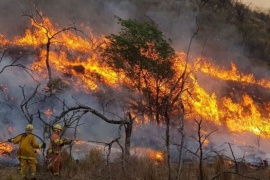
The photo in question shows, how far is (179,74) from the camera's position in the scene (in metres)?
27.2

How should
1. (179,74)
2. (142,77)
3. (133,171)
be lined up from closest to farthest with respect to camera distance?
(133,171) < (142,77) < (179,74)

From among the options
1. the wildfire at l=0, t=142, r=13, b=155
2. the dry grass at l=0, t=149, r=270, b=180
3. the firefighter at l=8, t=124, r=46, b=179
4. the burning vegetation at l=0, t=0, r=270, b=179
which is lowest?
the dry grass at l=0, t=149, r=270, b=180

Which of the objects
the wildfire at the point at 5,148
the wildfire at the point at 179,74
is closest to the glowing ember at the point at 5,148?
the wildfire at the point at 5,148

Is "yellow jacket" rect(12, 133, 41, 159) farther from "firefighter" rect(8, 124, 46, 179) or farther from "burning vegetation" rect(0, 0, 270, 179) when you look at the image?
"burning vegetation" rect(0, 0, 270, 179)

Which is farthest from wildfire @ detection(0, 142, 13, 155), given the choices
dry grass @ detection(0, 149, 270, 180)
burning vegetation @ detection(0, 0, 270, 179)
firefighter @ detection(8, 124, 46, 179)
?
firefighter @ detection(8, 124, 46, 179)

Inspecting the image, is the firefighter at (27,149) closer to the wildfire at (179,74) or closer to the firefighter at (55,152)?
the firefighter at (55,152)

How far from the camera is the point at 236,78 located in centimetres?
3381

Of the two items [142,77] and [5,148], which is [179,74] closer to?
[142,77]

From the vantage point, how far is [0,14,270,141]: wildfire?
2880cm

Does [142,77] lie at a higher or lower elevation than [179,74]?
lower

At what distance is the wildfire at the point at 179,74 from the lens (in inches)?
1134

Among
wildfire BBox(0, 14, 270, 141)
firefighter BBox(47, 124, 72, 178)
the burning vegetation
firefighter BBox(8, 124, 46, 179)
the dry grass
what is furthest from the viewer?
wildfire BBox(0, 14, 270, 141)

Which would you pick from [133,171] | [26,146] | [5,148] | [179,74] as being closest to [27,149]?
[26,146]

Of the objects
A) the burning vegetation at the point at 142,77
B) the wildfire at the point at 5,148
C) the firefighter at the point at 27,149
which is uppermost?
the burning vegetation at the point at 142,77
